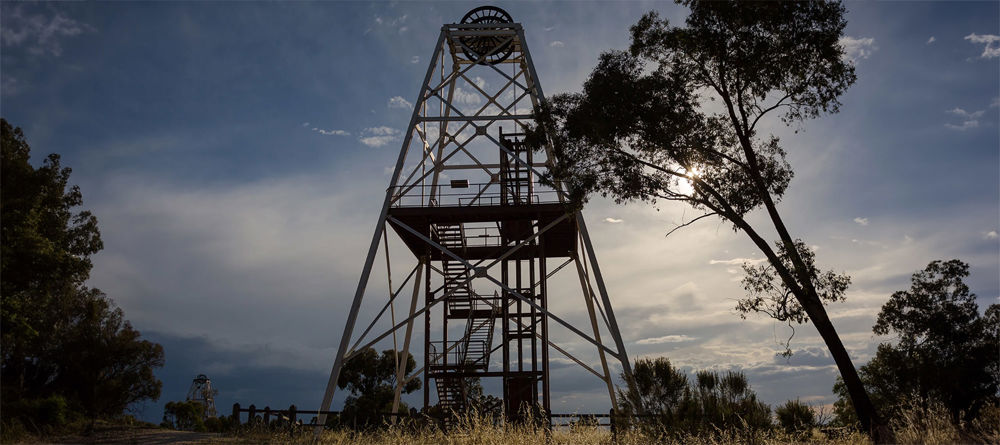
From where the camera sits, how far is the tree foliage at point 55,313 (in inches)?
862

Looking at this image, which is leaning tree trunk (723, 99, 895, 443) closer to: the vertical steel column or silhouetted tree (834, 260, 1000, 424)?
the vertical steel column

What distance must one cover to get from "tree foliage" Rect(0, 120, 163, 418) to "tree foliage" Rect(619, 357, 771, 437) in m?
18.4

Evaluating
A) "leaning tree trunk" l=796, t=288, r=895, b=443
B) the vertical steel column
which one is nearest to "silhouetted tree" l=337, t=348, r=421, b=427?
the vertical steel column

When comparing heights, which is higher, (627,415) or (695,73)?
(695,73)

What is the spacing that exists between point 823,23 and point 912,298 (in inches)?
767

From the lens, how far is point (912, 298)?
30906mm

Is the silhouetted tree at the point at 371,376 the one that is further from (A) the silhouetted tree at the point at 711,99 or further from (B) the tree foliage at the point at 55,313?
(A) the silhouetted tree at the point at 711,99

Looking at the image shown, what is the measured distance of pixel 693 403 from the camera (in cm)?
1374

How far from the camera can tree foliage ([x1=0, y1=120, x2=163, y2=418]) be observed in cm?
2189

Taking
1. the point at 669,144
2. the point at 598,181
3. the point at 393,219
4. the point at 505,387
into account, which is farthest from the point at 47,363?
the point at 669,144

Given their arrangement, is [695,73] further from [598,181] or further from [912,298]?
[912,298]

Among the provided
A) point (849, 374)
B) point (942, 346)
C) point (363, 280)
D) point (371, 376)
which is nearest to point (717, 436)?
point (849, 374)

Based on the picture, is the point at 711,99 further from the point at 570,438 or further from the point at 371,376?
the point at 371,376

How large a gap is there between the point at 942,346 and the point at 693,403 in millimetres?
22456
